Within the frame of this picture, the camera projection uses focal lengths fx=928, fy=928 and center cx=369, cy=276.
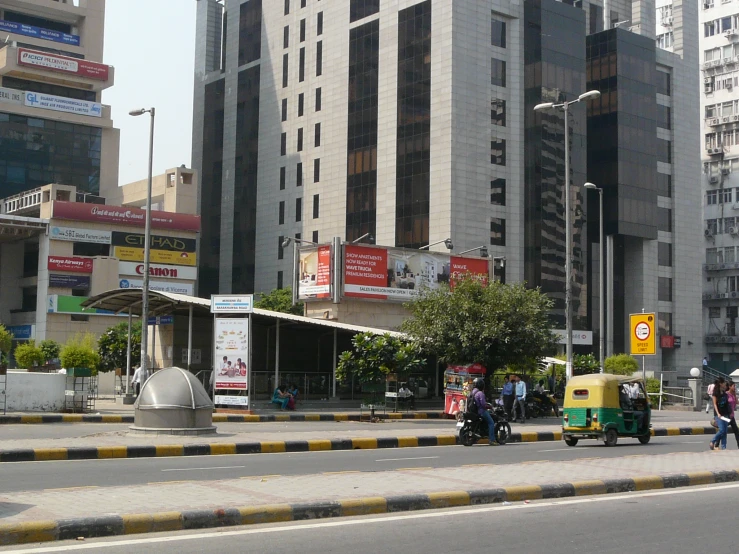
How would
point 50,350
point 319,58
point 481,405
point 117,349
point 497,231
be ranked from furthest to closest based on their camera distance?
point 319,58 → point 497,231 → point 50,350 → point 117,349 → point 481,405

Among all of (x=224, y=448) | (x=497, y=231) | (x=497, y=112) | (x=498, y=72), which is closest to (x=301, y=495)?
(x=224, y=448)

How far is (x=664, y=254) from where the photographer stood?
7488 cm

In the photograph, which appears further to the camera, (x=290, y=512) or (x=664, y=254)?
(x=664, y=254)

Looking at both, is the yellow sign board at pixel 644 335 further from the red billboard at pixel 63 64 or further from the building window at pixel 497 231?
the red billboard at pixel 63 64

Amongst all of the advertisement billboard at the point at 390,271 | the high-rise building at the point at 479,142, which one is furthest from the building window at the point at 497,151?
the advertisement billboard at the point at 390,271

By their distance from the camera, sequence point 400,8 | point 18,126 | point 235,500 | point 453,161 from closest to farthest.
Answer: point 235,500
point 453,161
point 400,8
point 18,126

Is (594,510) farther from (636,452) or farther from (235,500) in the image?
(636,452)

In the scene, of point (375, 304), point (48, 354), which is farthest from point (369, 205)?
point (48, 354)

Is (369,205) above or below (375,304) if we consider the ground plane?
above

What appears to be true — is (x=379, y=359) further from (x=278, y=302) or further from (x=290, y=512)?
(x=278, y=302)

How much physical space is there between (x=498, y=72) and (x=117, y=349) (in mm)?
37054

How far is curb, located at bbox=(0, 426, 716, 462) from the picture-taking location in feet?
53.4

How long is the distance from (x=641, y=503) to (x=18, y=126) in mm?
83653

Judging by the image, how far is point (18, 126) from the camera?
3356 inches
